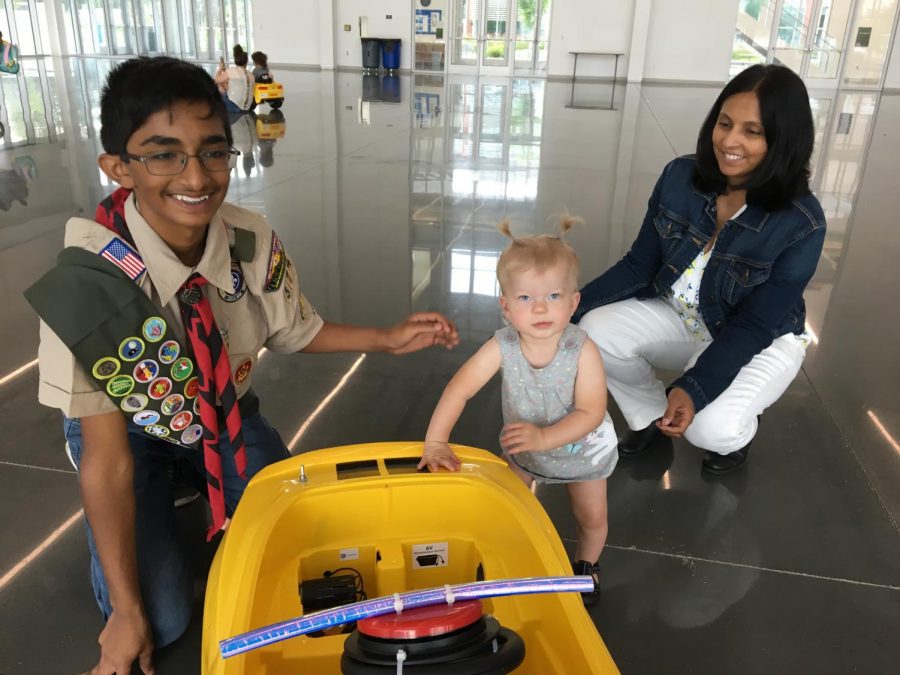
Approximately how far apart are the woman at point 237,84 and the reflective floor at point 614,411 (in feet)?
9.02

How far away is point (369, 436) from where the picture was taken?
7.06ft

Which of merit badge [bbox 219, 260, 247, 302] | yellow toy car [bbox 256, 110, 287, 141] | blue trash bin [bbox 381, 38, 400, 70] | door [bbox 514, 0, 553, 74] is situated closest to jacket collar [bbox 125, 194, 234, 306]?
merit badge [bbox 219, 260, 247, 302]

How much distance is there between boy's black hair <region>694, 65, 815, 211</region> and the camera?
171 cm

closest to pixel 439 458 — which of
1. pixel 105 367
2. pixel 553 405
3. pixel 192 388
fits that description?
pixel 553 405

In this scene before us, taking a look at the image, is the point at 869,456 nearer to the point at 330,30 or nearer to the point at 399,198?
the point at 399,198

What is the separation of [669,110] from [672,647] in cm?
1078

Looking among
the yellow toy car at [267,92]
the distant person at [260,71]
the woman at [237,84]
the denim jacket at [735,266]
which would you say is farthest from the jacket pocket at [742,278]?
the distant person at [260,71]

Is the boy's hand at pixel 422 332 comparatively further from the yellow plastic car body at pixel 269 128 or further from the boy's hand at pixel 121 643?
the yellow plastic car body at pixel 269 128

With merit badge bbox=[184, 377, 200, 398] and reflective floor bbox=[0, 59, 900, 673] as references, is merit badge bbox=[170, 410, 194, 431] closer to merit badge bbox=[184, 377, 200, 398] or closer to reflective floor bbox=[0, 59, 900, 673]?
merit badge bbox=[184, 377, 200, 398]

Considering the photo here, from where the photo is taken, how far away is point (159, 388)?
4.28 ft

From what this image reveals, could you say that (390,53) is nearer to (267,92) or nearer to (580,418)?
(267,92)

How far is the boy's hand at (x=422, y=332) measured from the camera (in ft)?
5.20

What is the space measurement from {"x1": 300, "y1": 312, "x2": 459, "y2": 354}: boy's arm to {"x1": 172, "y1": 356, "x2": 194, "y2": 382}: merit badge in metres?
0.39

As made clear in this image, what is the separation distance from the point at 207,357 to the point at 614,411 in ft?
4.88
